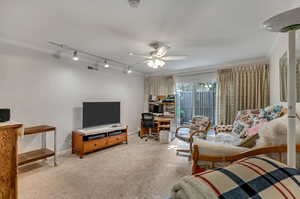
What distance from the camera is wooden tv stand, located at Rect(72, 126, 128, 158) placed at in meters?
3.40

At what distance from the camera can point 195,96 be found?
17.0 ft

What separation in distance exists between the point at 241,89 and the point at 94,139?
405 centimetres

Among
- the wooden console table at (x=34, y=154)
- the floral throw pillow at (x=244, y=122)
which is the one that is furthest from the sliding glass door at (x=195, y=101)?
the wooden console table at (x=34, y=154)

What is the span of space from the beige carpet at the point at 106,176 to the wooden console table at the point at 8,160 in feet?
1.31

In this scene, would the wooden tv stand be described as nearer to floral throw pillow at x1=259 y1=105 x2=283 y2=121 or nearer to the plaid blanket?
the plaid blanket

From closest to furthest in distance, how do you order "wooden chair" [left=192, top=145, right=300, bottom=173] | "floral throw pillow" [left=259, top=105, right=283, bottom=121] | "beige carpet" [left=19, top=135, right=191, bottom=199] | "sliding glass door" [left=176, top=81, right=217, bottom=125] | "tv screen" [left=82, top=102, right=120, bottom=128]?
"wooden chair" [left=192, top=145, right=300, bottom=173]
"beige carpet" [left=19, top=135, right=191, bottom=199]
"floral throw pillow" [left=259, top=105, right=283, bottom=121]
"tv screen" [left=82, top=102, right=120, bottom=128]
"sliding glass door" [left=176, top=81, right=217, bottom=125]

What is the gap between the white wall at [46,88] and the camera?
280 centimetres

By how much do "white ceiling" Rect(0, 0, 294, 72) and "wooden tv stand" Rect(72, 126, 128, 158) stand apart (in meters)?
1.96

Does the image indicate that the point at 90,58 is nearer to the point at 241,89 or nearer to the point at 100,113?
the point at 100,113

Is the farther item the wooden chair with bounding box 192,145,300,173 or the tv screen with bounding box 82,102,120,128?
the tv screen with bounding box 82,102,120,128

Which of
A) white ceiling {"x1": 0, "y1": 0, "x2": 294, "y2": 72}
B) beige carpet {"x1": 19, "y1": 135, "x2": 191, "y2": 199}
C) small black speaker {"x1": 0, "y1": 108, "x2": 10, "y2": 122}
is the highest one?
white ceiling {"x1": 0, "y1": 0, "x2": 294, "y2": 72}

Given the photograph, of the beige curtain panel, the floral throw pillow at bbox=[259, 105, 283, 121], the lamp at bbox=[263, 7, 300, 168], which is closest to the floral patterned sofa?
the floral throw pillow at bbox=[259, 105, 283, 121]

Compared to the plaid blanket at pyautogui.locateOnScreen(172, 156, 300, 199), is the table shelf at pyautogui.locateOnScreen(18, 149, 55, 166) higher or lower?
lower

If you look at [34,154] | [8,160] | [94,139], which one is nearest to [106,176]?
[94,139]
